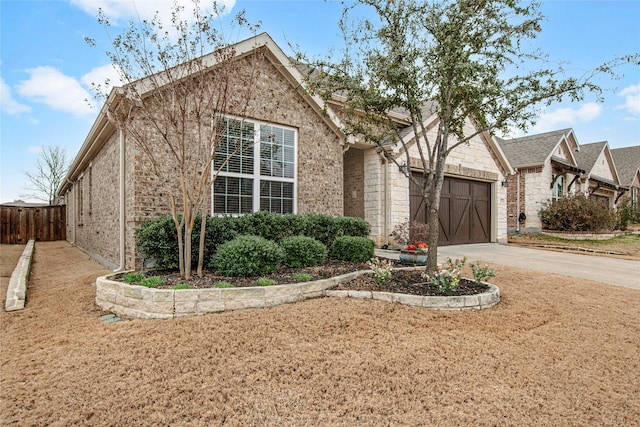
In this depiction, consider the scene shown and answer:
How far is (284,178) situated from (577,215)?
527 inches

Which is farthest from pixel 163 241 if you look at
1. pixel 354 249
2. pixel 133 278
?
pixel 354 249

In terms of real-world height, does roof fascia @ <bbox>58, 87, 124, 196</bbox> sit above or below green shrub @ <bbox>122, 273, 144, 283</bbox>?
above

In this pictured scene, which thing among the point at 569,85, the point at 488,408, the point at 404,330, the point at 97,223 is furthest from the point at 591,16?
the point at 97,223

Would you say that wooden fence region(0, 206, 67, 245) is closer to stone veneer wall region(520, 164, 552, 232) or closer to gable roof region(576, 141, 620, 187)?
stone veneer wall region(520, 164, 552, 232)

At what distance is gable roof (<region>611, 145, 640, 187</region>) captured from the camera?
2341 cm

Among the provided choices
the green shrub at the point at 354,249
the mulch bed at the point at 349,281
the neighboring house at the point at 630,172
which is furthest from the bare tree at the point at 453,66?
the neighboring house at the point at 630,172

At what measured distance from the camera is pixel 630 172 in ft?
78.0

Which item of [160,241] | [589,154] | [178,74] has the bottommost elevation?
[160,241]

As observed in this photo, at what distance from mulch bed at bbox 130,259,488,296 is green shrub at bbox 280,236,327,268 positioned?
0.14 meters

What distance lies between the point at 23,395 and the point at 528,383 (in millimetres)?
3833

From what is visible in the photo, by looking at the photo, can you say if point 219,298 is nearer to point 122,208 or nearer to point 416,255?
point 122,208

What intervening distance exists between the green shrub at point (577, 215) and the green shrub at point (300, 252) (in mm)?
13265

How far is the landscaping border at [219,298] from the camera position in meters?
3.92

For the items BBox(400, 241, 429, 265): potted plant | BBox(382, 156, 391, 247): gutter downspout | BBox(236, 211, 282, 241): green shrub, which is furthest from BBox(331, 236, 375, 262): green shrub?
BBox(382, 156, 391, 247): gutter downspout
